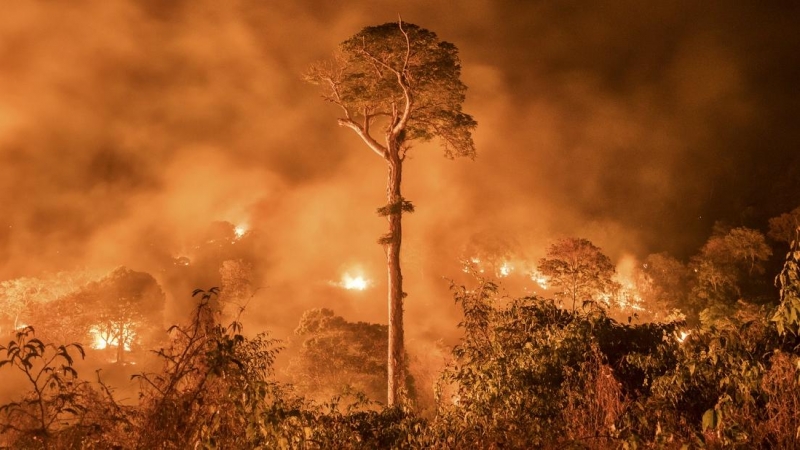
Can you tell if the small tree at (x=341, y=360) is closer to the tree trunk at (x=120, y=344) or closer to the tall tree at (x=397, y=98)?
the tall tree at (x=397, y=98)

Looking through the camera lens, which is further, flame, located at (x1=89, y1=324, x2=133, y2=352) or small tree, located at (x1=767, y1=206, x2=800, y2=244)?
flame, located at (x1=89, y1=324, x2=133, y2=352)

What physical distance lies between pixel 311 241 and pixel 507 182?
22.9 m

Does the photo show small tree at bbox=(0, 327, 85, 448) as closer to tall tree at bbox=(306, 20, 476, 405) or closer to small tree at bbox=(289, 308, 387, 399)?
tall tree at bbox=(306, 20, 476, 405)

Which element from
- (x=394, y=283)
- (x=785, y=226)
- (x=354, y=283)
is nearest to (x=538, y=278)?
(x=354, y=283)

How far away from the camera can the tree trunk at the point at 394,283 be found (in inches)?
654

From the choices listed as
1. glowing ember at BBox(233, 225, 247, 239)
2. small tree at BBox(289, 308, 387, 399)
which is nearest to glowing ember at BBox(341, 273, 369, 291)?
glowing ember at BBox(233, 225, 247, 239)

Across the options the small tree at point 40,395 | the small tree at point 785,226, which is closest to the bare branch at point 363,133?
the small tree at point 40,395

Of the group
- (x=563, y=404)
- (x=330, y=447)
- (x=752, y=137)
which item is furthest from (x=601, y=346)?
(x=752, y=137)

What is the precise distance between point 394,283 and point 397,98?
19.8 feet

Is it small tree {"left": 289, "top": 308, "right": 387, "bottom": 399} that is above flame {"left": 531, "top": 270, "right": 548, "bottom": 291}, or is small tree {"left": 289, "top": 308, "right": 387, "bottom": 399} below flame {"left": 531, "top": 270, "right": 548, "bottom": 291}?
below

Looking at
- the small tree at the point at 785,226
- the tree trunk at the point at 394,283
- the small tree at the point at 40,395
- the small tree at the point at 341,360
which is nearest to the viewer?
the small tree at the point at 40,395

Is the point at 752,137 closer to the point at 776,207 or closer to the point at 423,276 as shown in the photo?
the point at 776,207

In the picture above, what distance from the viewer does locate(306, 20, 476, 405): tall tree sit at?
17125 millimetres

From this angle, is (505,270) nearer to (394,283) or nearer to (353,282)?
(353,282)
